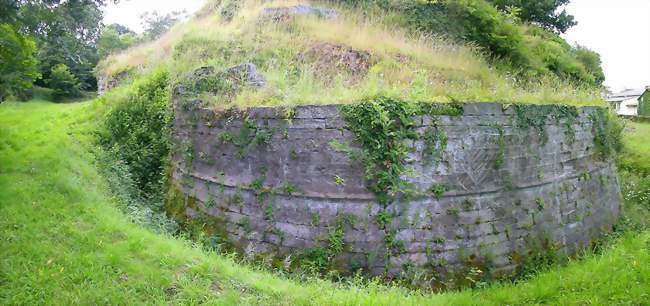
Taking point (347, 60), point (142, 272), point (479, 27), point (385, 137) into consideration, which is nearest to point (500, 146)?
point (385, 137)

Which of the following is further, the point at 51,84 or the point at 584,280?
the point at 51,84

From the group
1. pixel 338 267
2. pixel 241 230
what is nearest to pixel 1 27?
pixel 241 230

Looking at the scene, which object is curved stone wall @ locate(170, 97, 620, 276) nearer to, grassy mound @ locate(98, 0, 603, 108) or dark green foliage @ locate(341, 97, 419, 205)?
dark green foliage @ locate(341, 97, 419, 205)

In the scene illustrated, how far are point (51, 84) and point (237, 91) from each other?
21.8 meters

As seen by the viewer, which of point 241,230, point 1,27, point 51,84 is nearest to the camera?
point 241,230

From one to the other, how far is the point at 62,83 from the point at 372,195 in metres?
23.5

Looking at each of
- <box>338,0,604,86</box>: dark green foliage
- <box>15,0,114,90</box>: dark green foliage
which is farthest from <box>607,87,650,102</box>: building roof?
<box>15,0,114,90</box>: dark green foliage

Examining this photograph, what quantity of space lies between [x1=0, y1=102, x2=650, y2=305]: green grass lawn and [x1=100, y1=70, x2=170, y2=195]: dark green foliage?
5.38 feet

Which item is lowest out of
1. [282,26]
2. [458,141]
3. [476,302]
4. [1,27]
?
[476,302]

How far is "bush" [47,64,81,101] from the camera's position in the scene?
23281 millimetres

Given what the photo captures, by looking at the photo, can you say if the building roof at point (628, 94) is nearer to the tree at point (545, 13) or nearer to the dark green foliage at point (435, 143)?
the tree at point (545, 13)

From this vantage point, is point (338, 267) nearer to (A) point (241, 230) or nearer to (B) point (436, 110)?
(A) point (241, 230)

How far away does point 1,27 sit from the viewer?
6.71m

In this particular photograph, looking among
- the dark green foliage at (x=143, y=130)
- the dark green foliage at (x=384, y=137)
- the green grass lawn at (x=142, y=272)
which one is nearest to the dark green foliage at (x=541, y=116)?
the dark green foliage at (x=384, y=137)
